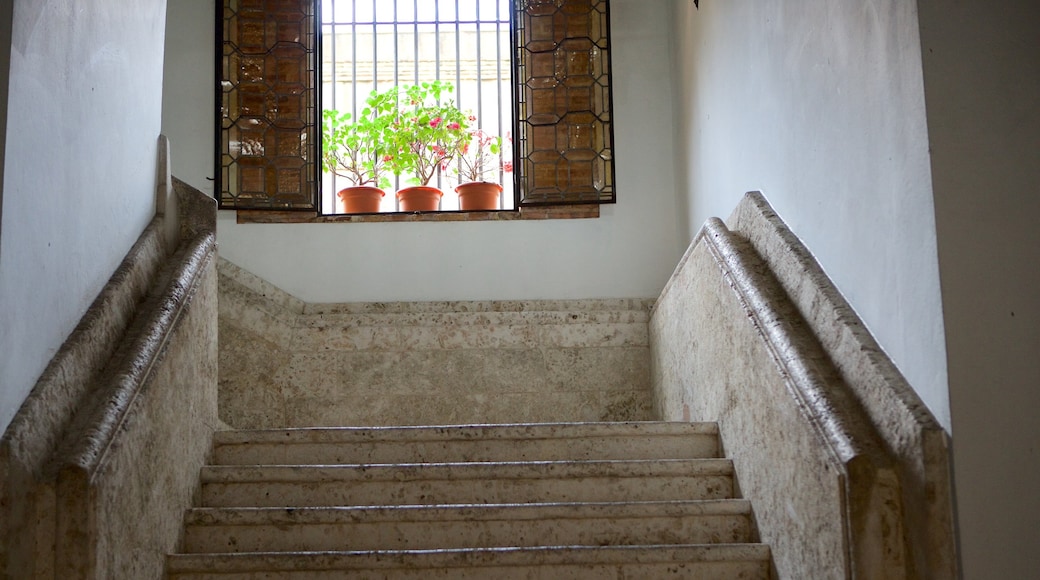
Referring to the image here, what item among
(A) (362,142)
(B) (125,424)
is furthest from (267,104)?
(B) (125,424)

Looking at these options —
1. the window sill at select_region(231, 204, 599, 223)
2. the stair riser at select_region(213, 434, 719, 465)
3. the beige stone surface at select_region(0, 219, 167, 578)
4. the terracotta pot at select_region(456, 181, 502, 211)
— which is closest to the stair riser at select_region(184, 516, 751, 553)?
the stair riser at select_region(213, 434, 719, 465)

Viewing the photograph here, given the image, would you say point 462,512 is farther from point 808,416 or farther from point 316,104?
point 316,104

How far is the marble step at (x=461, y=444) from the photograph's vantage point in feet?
12.8

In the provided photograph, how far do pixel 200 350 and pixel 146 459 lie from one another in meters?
0.76

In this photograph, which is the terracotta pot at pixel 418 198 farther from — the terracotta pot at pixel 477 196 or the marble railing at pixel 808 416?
the marble railing at pixel 808 416

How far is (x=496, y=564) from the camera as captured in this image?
3.17 meters

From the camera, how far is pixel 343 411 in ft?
18.1

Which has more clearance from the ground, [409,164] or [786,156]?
[409,164]

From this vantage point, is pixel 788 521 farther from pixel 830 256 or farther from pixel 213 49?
pixel 213 49

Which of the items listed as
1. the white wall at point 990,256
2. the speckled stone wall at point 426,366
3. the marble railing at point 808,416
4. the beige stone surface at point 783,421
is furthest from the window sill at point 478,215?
the white wall at point 990,256

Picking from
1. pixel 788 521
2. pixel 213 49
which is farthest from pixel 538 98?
pixel 788 521

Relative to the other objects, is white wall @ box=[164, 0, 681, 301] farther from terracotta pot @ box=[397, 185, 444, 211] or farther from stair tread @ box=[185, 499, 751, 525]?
stair tread @ box=[185, 499, 751, 525]

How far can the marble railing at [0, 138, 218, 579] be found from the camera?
8.36ft

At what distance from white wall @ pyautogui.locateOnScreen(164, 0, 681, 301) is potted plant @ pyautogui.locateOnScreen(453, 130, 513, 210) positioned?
17 centimetres
